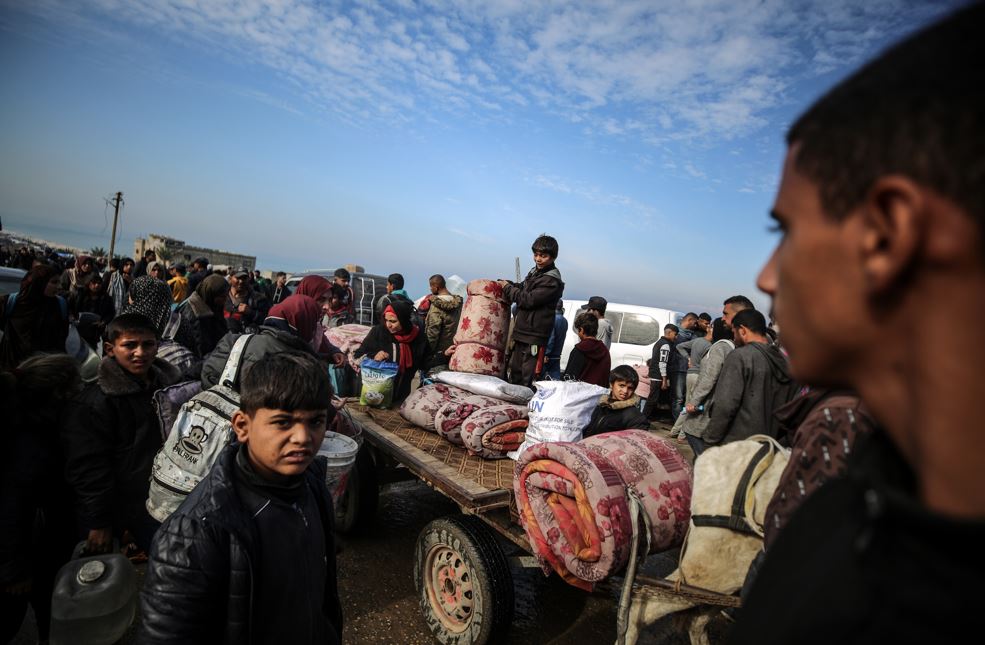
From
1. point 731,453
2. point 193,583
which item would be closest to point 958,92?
point 193,583

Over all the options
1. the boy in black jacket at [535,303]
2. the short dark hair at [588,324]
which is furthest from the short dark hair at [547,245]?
the short dark hair at [588,324]

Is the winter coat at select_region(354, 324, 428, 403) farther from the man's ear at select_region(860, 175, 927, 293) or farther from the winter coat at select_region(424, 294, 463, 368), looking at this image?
the man's ear at select_region(860, 175, 927, 293)

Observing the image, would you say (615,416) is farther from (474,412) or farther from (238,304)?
(238,304)

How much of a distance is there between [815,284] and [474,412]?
3614 millimetres

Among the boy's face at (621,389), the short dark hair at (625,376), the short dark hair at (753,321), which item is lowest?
the boy's face at (621,389)

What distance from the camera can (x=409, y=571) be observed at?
4027 millimetres

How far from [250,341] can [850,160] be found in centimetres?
366

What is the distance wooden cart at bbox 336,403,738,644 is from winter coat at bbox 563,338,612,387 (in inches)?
85.8

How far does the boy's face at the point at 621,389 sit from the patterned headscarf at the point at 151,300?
5.64m

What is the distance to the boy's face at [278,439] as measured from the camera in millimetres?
1870

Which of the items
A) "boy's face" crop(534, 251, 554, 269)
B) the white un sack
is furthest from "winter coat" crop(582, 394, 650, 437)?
"boy's face" crop(534, 251, 554, 269)

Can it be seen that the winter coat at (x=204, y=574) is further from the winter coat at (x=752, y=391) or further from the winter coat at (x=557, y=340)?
the winter coat at (x=557, y=340)

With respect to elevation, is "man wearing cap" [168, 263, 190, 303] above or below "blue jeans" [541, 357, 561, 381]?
below

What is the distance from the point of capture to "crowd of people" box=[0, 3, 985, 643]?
436 mm
